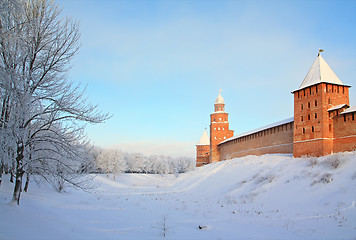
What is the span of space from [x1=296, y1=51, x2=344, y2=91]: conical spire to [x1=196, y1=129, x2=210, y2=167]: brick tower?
3758cm

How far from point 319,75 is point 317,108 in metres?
2.90

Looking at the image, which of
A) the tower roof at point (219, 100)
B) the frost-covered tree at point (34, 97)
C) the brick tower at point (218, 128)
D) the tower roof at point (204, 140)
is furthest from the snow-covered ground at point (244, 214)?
the tower roof at point (204, 140)

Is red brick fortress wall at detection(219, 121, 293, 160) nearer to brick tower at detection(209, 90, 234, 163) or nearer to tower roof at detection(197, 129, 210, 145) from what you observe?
brick tower at detection(209, 90, 234, 163)

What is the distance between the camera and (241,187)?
65.6 feet

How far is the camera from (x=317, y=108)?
22.4m

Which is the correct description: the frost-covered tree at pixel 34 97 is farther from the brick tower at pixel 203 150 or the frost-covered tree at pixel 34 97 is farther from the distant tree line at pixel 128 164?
the brick tower at pixel 203 150

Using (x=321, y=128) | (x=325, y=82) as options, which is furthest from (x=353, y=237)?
(x=325, y=82)

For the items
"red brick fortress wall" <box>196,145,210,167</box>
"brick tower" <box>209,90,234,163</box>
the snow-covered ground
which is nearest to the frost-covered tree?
the snow-covered ground

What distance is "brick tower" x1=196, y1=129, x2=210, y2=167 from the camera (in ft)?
196

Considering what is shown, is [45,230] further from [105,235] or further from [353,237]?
[353,237]

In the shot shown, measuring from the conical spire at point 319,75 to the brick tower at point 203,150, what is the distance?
123 ft

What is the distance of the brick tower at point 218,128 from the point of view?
166ft

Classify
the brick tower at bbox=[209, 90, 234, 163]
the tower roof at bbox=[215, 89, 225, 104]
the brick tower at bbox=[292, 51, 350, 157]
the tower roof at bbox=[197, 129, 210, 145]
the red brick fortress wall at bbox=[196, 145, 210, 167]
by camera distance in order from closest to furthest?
the brick tower at bbox=[292, 51, 350, 157] < the brick tower at bbox=[209, 90, 234, 163] < the tower roof at bbox=[215, 89, 225, 104] < the red brick fortress wall at bbox=[196, 145, 210, 167] < the tower roof at bbox=[197, 129, 210, 145]

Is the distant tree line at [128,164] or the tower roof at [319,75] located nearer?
the tower roof at [319,75]
